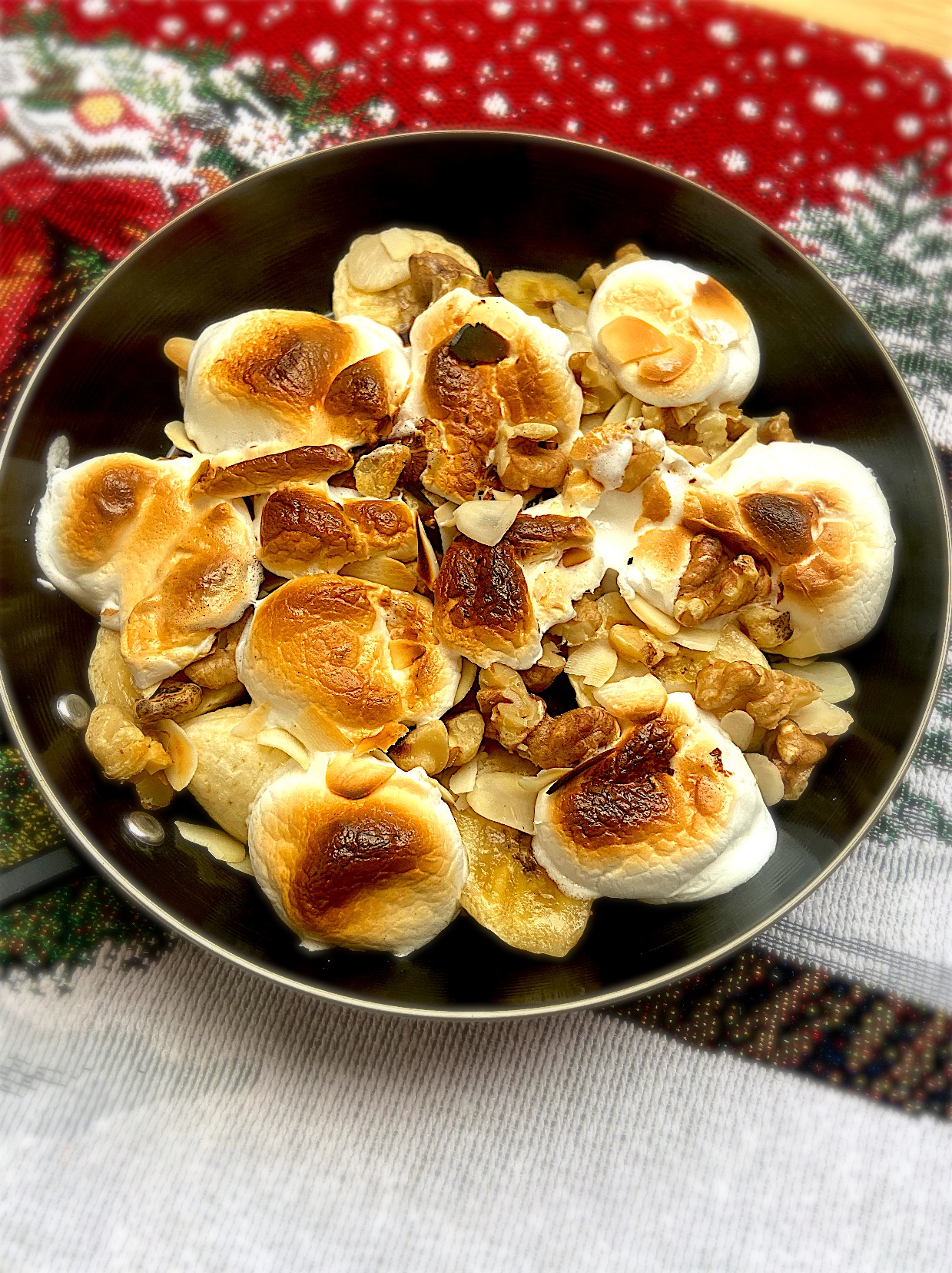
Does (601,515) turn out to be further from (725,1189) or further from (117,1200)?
(117,1200)

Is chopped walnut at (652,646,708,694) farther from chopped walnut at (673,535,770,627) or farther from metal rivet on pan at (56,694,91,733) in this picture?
metal rivet on pan at (56,694,91,733)

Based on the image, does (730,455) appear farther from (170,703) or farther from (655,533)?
(170,703)

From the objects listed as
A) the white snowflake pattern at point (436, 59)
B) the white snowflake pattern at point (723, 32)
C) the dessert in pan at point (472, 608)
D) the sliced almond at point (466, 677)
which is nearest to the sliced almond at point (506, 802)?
the dessert in pan at point (472, 608)

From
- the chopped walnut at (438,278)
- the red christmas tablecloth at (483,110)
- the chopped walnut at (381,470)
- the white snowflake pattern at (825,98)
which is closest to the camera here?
the chopped walnut at (381,470)

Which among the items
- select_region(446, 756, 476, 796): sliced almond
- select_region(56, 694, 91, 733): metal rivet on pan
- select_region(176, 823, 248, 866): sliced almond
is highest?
select_region(446, 756, 476, 796): sliced almond

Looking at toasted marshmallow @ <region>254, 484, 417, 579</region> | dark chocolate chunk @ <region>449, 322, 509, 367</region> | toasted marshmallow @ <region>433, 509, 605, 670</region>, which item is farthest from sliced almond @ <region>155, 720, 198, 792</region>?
dark chocolate chunk @ <region>449, 322, 509, 367</region>

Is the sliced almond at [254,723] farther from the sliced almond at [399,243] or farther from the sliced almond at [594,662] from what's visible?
the sliced almond at [399,243]

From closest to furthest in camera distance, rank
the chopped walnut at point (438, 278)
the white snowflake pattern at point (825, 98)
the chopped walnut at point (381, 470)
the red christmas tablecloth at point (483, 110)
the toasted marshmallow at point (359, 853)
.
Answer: the toasted marshmallow at point (359, 853)
the chopped walnut at point (381, 470)
the chopped walnut at point (438, 278)
the red christmas tablecloth at point (483, 110)
the white snowflake pattern at point (825, 98)
